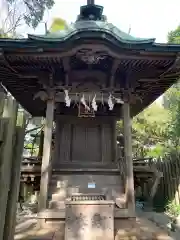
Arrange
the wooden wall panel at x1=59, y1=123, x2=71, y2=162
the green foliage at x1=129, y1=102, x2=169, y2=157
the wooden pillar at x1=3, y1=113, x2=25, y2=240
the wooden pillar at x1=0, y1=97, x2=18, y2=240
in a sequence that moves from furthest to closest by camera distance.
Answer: the green foliage at x1=129, y1=102, x2=169, y2=157 < the wooden wall panel at x1=59, y1=123, x2=71, y2=162 < the wooden pillar at x1=3, y1=113, x2=25, y2=240 < the wooden pillar at x1=0, y1=97, x2=18, y2=240

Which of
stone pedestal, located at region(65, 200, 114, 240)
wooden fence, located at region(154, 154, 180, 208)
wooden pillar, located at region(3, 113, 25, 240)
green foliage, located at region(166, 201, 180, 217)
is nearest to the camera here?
wooden pillar, located at region(3, 113, 25, 240)

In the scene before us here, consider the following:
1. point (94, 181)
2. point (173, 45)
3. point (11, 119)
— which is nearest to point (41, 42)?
point (173, 45)

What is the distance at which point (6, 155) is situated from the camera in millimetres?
1820

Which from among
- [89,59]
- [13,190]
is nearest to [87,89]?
[89,59]

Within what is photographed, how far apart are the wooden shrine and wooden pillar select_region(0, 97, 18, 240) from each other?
4159mm

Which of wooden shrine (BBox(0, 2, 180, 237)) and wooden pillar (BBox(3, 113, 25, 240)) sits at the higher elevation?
wooden shrine (BBox(0, 2, 180, 237))

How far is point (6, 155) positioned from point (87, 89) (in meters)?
6.82

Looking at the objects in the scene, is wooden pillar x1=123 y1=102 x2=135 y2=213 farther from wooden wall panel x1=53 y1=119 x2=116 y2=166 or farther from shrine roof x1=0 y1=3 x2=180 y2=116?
wooden wall panel x1=53 y1=119 x2=116 y2=166

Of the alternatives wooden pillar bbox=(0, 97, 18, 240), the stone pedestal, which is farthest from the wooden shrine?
wooden pillar bbox=(0, 97, 18, 240)

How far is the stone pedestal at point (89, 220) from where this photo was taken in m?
5.37

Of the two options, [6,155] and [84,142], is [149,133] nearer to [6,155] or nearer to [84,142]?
[84,142]

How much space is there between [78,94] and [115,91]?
1.33 metres

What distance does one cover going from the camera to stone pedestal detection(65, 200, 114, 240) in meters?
5.37

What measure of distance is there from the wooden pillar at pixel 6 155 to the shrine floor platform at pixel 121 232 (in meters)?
4.28
